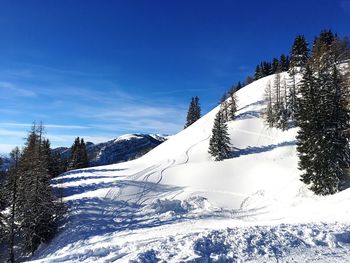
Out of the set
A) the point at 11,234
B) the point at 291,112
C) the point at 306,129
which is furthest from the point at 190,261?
the point at 291,112

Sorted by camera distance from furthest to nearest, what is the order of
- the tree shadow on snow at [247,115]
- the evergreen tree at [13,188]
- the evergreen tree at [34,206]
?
the tree shadow on snow at [247,115]
the evergreen tree at [34,206]
the evergreen tree at [13,188]

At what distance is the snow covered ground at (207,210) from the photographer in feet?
39.8

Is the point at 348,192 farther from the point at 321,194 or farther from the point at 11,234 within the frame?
the point at 11,234

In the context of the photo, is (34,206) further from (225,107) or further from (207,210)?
(225,107)

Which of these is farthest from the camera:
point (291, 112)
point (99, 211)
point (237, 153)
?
point (291, 112)

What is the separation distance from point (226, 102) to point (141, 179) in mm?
39991

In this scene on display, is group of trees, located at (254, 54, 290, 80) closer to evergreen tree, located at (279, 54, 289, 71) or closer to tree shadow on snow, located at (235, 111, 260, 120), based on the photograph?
evergreen tree, located at (279, 54, 289, 71)

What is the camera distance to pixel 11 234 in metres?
25.7

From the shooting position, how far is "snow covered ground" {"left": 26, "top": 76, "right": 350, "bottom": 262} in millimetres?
12141

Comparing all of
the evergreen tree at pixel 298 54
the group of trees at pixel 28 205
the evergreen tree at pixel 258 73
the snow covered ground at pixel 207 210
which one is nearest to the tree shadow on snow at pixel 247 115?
the snow covered ground at pixel 207 210

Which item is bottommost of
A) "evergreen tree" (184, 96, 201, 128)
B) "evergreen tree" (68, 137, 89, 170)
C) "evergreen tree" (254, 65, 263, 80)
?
"evergreen tree" (68, 137, 89, 170)

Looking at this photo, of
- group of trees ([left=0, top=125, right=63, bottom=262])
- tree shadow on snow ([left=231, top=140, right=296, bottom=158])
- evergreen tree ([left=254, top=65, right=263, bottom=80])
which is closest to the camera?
group of trees ([left=0, top=125, right=63, bottom=262])

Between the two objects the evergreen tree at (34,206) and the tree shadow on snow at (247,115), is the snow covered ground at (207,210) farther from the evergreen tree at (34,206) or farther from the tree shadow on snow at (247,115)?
the evergreen tree at (34,206)

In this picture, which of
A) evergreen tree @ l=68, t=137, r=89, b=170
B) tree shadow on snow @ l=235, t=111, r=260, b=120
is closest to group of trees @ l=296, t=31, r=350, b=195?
tree shadow on snow @ l=235, t=111, r=260, b=120
